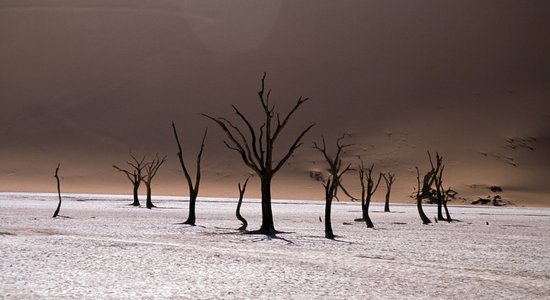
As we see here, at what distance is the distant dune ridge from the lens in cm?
6644

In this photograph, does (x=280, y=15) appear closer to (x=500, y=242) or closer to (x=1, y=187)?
(x=1, y=187)

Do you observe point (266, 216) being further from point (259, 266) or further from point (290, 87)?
point (290, 87)

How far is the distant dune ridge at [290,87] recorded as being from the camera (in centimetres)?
6644

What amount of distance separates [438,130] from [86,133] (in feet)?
112

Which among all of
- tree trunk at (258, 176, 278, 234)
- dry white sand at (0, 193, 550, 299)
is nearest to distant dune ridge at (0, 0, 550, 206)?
tree trunk at (258, 176, 278, 234)

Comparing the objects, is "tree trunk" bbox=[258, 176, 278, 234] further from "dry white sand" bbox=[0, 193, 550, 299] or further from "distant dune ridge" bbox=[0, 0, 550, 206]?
"distant dune ridge" bbox=[0, 0, 550, 206]

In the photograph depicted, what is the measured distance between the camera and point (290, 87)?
7356 centimetres

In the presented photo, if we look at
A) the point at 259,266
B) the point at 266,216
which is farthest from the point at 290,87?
the point at 259,266

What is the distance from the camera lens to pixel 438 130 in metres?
69.8

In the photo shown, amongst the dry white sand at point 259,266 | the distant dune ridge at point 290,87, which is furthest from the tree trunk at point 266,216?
the distant dune ridge at point 290,87

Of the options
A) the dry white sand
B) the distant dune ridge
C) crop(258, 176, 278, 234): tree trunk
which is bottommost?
the dry white sand

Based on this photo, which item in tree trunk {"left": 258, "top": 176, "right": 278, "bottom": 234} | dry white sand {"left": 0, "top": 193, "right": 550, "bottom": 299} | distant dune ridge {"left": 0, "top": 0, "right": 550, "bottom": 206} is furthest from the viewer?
distant dune ridge {"left": 0, "top": 0, "right": 550, "bottom": 206}

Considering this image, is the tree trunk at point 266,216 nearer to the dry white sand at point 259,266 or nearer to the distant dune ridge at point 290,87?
the dry white sand at point 259,266

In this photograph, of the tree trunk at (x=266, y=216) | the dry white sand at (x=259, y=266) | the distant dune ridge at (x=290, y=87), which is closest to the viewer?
the dry white sand at (x=259, y=266)
